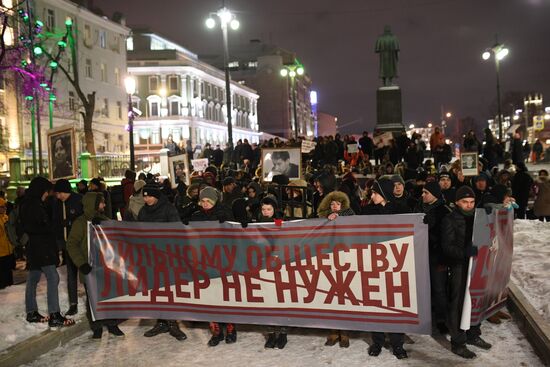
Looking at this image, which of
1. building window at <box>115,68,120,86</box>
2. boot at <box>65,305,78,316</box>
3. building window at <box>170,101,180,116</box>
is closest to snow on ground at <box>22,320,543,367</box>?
boot at <box>65,305,78,316</box>

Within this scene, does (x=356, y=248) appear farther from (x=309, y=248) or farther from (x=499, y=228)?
(x=499, y=228)

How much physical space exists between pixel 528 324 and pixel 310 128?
134 metres

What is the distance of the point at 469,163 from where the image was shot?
46.7ft

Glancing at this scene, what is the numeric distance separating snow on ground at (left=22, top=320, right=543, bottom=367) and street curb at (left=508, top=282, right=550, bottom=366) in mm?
87

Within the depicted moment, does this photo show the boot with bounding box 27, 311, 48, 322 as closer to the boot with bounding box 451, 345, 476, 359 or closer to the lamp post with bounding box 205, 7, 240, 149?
the boot with bounding box 451, 345, 476, 359

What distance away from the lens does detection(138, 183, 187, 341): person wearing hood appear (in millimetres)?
7094

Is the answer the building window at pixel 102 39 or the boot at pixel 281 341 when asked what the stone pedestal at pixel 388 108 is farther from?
the building window at pixel 102 39

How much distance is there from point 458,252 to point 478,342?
111 centimetres

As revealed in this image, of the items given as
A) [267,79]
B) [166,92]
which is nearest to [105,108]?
[166,92]

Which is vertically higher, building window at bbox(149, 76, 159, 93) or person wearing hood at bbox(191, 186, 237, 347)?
building window at bbox(149, 76, 159, 93)

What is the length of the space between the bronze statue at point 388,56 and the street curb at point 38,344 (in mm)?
23432

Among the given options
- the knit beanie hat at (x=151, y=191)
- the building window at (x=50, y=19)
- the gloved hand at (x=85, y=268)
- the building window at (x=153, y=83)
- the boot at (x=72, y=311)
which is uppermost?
the building window at (x=50, y=19)

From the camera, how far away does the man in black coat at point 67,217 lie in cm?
757

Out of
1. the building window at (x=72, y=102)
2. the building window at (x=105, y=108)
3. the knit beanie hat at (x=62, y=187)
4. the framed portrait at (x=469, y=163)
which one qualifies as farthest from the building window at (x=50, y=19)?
the knit beanie hat at (x=62, y=187)
